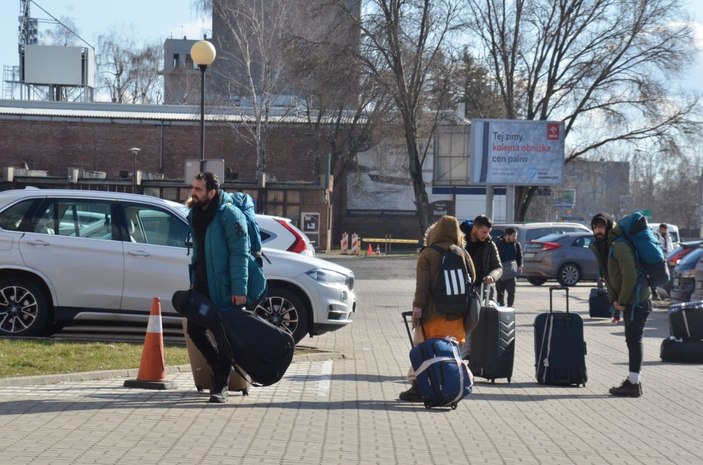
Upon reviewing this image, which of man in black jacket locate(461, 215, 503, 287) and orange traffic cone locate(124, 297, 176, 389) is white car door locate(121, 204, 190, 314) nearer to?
orange traffic cone locate(124, 297, 176, 389)

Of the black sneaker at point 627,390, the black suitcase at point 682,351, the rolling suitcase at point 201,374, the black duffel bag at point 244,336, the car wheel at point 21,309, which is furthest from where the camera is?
the black suitcase at point 682,351

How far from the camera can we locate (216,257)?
956 centimetres

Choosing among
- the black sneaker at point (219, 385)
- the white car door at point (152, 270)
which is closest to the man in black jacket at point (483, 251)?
the white car door at point (152, 270)

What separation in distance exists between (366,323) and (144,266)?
6.99 metres

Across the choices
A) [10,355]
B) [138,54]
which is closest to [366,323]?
[10,355]

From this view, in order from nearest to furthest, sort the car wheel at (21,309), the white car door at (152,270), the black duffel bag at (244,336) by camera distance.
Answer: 1. the black duffel bag at (244,336)
2. the car wheel at (21,309)
3. the white car door at (152,270)

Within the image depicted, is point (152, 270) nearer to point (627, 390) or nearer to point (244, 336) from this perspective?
point (244, 336)

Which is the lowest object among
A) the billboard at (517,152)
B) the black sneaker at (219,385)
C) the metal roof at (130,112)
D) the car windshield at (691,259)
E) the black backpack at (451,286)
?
the black sneaker at (219,385)

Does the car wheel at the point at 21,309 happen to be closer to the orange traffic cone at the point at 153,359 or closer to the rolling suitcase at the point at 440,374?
the orange traffic cone at the point at 153,359

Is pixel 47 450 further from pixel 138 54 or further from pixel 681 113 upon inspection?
pixel 138 54

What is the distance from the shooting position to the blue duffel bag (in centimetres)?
979

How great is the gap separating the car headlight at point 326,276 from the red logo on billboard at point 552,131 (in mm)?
35483

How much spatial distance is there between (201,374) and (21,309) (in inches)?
175

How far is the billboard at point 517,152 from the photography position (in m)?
48.2
